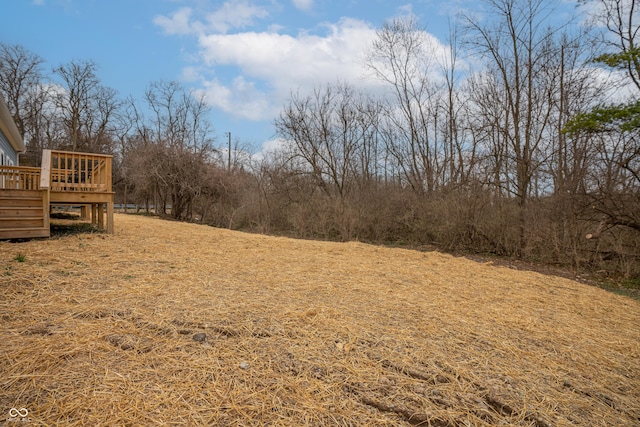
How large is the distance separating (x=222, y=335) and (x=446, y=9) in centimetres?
1465

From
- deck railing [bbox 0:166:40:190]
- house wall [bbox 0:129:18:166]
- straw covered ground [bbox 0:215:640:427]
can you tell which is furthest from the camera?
house wall [bbox 0:129:18:166]

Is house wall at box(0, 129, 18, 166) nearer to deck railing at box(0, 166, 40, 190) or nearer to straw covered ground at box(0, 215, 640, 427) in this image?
deck railing at box(0, 166, 40, 190)

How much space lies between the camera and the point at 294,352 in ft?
7.43

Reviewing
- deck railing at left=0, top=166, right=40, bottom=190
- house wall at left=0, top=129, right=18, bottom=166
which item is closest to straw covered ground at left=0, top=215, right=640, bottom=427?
deck railing at left=0, top=166, right=40, bottom=190

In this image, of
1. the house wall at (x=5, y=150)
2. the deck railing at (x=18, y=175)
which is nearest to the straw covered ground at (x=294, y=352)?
the deck railing at (x=18, y=175)

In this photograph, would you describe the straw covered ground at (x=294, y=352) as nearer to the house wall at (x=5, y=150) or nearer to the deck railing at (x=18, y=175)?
the deck railing at (x=18, y=175)

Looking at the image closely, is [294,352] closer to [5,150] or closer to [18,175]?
[18,175]

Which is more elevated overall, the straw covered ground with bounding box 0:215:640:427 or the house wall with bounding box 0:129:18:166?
the house wall with bounding box 0:129:18:166

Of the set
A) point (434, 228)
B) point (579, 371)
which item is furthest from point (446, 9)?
point (579, 371)

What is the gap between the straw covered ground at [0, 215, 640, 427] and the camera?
1713mm

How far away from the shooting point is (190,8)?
9.36 metres

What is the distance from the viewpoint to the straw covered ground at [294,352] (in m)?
1.71

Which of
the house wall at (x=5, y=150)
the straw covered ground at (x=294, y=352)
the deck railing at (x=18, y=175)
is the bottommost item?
the straw covered ground at (x=294, y=352)

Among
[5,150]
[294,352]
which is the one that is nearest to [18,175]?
Result: [5,150]
